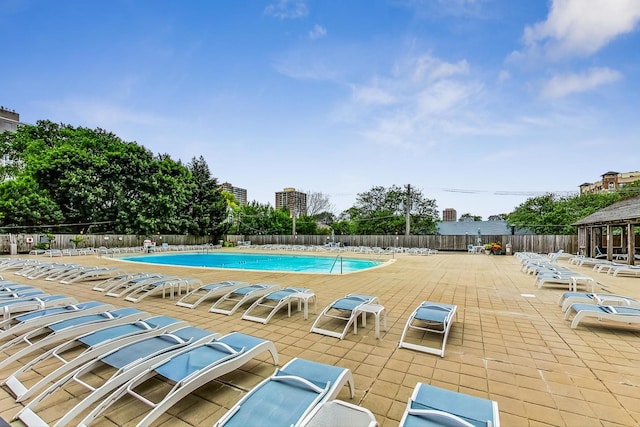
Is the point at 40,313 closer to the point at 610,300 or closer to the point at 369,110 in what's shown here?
the point at 610,300

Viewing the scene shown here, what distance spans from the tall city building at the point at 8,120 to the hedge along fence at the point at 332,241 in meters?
29.2

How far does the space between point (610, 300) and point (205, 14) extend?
13379 millimetres

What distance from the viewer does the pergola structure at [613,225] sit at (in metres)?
10.9

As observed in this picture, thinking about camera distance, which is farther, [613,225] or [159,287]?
[613,225]

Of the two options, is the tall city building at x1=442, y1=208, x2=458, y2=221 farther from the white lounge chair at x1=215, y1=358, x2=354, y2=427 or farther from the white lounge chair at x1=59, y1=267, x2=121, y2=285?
the white lounge chair at x1=215, y1=358, x2=354, y2=427

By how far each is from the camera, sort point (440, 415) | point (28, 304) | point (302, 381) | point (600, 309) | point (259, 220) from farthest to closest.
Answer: point (259, 220) → point (28, 304) → point (600, 309) → point (302, 381) → point (440, 415)

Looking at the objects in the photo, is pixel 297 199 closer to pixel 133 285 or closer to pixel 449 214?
pixel 449 214

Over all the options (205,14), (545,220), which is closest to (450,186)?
(545,220)

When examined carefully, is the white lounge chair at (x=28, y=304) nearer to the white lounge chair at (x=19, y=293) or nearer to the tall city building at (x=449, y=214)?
the white lounge chair at (x=19, y=293)

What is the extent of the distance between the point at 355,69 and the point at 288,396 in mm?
13367

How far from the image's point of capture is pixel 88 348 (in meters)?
2.70

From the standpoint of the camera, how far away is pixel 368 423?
1623 millimetres

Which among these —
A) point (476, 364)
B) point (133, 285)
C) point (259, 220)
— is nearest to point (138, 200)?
point (259, 220)

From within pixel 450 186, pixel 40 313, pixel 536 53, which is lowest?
pixel 40 313
